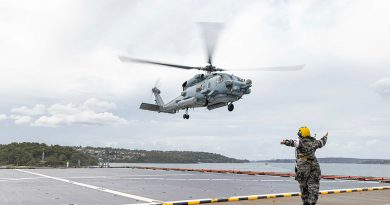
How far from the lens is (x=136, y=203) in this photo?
1317cm

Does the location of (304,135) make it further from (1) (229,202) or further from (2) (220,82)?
(2) (220,82)

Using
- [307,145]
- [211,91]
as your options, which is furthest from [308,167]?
[211,91]

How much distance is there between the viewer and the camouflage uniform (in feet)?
32.4

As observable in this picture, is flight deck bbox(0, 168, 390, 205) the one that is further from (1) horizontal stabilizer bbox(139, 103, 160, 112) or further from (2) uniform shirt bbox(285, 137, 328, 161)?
(1) horizontal stabilizer bbox(139, 103, 160, 112)

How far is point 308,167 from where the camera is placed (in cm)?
995

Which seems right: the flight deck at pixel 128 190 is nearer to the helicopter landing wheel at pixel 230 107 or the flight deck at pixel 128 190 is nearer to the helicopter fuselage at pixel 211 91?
the helicopter fuselage at pixel 211 91

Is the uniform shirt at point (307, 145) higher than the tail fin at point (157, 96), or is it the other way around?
the tail fin at point (157, 96)

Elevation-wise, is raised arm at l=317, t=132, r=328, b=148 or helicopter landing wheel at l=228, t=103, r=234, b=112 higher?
helicopter landing wheel at l=228, t=103, r=234, b=112

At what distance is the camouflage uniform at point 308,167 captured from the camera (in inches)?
389

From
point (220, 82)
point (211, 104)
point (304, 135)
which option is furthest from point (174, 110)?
point (304, 135)

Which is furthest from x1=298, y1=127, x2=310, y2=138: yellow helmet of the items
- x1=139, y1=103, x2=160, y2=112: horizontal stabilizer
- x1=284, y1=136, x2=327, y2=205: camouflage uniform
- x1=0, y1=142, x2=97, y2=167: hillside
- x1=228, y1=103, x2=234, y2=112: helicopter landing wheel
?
x1=0, y1=142, x2=97, y2=167: hillside

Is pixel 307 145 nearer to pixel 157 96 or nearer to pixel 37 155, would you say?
pixel 157 96

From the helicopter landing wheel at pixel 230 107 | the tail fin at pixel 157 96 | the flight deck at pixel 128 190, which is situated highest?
the tail fin at pixel 157 96

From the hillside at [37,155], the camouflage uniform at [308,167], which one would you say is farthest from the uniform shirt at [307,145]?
the hillside at [37,155]
